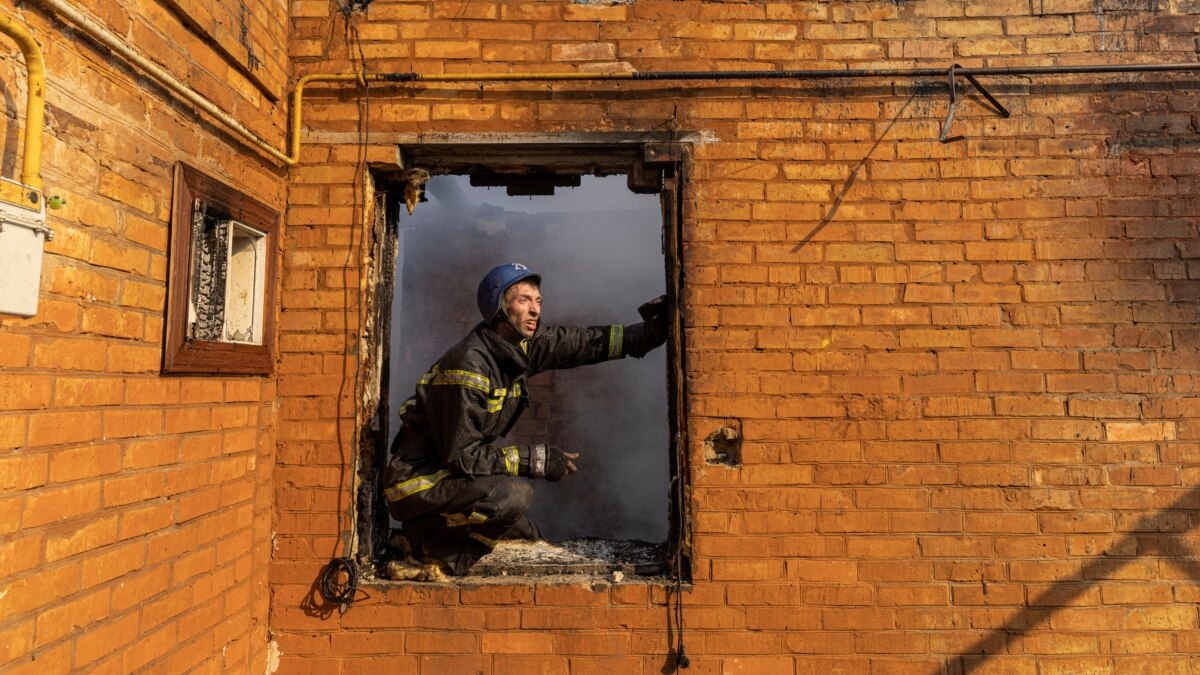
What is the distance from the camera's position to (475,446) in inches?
123

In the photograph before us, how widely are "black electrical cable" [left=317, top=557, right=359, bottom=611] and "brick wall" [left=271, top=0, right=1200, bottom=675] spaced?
2.7 inches

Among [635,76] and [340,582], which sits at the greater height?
[635,76]

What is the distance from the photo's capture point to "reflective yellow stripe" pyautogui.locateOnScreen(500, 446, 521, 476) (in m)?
3.19

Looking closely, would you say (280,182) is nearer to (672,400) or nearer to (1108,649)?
(672,400)

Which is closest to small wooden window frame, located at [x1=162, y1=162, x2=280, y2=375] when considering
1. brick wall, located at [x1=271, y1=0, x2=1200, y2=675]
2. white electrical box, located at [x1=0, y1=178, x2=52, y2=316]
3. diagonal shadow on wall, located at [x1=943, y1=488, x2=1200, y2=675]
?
brick wall, located at [x1=271, y1=0, x2=1200, y2=675]

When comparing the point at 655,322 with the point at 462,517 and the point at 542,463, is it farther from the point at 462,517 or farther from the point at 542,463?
the point at 462,517

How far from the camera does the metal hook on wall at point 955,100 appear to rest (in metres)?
3.21

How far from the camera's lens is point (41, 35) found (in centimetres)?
195

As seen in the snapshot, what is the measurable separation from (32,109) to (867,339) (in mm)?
3250

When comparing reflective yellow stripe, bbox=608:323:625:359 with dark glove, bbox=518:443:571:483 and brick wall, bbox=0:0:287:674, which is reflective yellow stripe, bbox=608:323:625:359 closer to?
dark glove, bbox=518:443:571:483

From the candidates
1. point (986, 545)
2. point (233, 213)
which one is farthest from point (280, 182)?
point (986, 545)

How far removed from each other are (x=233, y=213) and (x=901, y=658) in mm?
3617

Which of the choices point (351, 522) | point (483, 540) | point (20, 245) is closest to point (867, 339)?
point (483, 540)

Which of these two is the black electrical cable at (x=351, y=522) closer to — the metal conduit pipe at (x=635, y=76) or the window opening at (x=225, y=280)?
the metal conduit pipe at (x=635, y=76)
